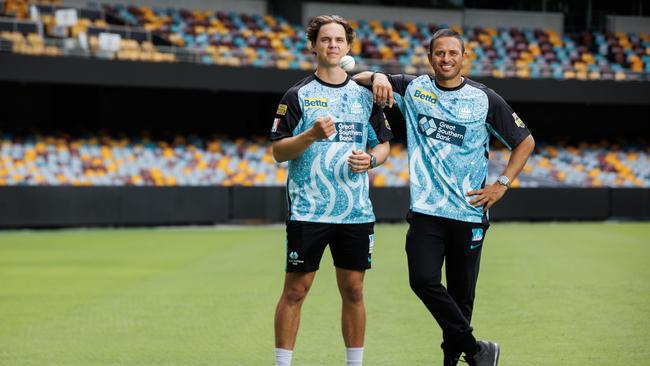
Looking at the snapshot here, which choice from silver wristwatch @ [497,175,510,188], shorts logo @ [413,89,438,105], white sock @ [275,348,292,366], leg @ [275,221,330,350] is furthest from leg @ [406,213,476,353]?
white sock @ [275,348,292,366]

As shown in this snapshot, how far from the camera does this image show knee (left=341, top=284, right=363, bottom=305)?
623cm

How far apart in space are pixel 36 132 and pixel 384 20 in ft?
48.8

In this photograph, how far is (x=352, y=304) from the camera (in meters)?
6.28

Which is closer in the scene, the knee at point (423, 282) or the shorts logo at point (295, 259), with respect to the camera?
the shorts logo at point (295, 259)

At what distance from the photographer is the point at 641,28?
40.2 meters

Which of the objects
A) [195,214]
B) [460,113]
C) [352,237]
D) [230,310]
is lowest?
[195,214]

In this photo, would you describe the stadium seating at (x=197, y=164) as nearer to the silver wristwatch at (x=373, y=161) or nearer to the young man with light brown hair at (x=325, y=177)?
the young man with light brown hair at (x=325, y=177)

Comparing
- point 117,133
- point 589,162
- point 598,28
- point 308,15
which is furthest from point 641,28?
point 117,133

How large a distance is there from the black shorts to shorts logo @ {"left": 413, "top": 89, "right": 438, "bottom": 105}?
0.91 metres

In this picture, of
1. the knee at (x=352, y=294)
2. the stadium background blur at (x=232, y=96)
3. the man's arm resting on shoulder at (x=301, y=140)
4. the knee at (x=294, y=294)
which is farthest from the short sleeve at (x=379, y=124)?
the stadium background blur at (x=232, y=96)

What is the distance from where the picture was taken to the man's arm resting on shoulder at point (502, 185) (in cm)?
638

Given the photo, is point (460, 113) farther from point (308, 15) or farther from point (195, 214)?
point (308, 15)

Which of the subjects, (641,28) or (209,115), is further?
(641,28)

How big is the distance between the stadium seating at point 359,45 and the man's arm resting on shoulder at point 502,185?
2334 cm
